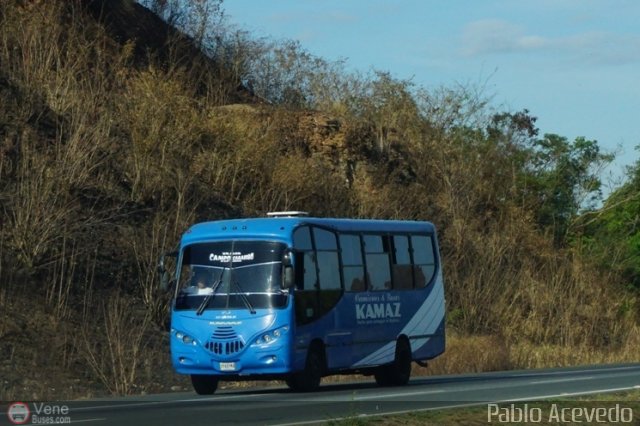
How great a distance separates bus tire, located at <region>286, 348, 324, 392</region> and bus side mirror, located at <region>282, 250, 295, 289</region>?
141cm

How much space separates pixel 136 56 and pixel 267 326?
2432 cm

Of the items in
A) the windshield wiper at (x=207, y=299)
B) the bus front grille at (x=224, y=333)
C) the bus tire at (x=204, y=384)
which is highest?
the windshield wiper at (x=207, y=299)

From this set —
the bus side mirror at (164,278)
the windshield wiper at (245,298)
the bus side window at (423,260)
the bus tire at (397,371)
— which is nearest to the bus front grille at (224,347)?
the windshield wiper at (245,298)

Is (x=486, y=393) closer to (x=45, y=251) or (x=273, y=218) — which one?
(x=273, y=218)

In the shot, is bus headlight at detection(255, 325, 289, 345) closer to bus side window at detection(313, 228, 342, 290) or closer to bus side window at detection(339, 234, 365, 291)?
bus side window at detection(313, 228, 342, 290)

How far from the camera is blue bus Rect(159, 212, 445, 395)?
2275 centimetres

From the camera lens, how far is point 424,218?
50344 mm

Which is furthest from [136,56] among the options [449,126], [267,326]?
[267,326]

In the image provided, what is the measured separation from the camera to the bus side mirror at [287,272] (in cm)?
2275

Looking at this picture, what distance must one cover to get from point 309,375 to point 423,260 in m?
5.65

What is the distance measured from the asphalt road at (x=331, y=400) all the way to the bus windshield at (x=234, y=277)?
5.39ft

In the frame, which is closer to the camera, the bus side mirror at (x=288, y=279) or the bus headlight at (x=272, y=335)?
the bus headlight at (x=272, y=335)

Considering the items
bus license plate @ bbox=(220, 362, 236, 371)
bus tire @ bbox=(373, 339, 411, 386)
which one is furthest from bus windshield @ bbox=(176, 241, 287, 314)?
bus tire @ bbox=(373, 339, 411, 386)

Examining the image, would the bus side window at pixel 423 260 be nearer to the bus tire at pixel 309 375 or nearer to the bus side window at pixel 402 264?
the bus side window at pixel 402 264
